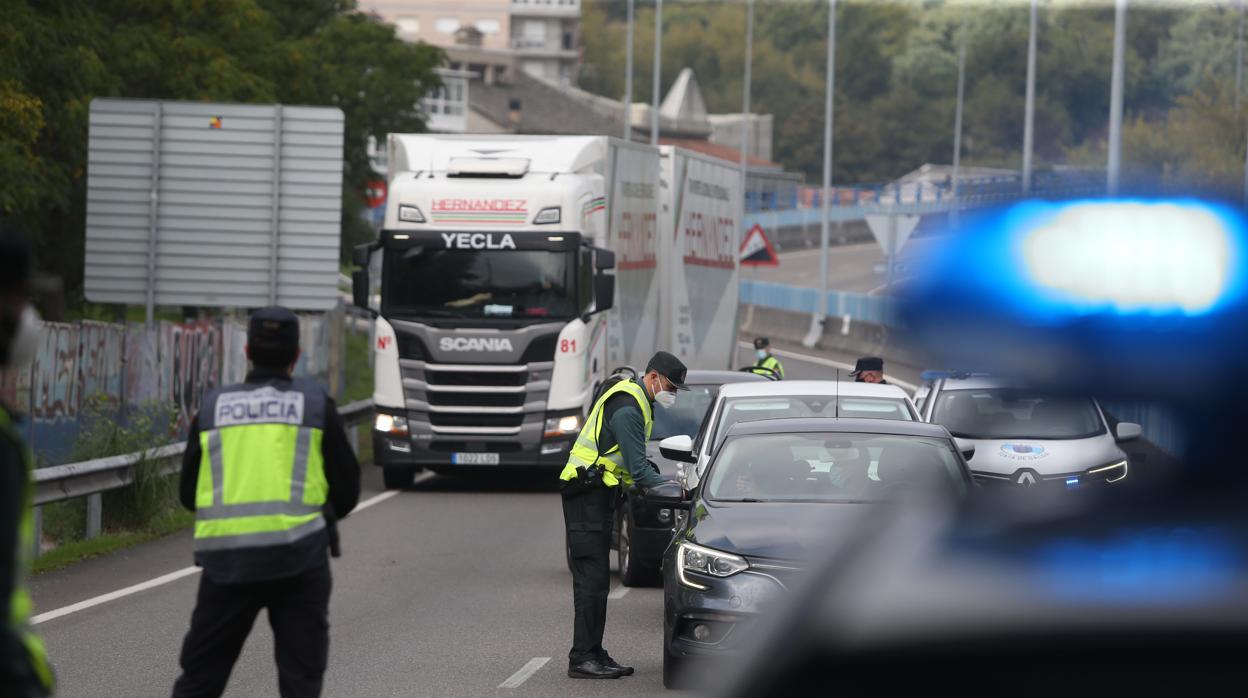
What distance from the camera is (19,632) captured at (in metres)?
3.62

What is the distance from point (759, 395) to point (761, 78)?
149198mm

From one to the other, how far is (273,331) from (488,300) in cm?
1466

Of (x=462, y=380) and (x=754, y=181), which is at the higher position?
(x=754, y=181)

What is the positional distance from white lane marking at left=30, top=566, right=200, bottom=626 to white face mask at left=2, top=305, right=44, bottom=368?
813cm

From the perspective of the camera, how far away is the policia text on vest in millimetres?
6578

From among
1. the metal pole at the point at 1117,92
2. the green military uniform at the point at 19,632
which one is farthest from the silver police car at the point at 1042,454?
the metal pole at the point at 1117,92

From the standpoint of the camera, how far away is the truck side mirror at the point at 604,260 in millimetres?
20859

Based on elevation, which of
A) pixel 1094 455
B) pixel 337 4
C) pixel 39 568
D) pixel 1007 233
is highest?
pixel 337 4

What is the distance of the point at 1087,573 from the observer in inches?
68.9

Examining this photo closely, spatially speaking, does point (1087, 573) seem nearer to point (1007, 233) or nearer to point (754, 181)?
point (1007, 233)

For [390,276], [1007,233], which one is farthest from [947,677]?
[390,276]

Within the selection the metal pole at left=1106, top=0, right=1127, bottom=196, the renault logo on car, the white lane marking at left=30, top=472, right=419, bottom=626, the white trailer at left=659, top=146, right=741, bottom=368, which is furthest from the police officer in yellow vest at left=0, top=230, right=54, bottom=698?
the metal pole at left=1106, top=0, right=1127, bottom=196

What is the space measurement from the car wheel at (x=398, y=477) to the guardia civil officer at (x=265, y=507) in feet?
51.2

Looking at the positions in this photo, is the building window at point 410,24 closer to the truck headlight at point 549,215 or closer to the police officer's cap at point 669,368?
the truck headlight at point 549,215
